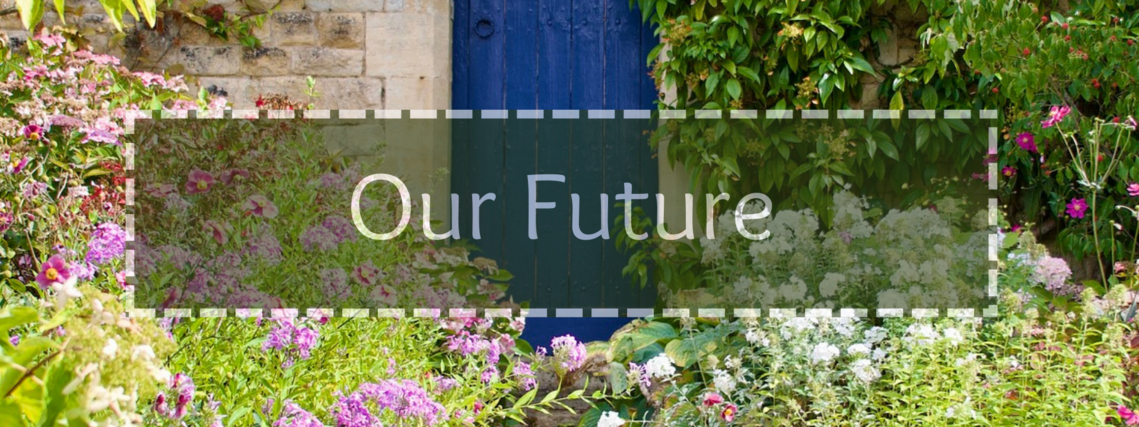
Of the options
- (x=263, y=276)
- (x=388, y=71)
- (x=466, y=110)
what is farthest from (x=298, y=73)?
(x=263, y=276)

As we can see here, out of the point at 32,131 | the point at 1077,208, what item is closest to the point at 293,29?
the point at 32,131

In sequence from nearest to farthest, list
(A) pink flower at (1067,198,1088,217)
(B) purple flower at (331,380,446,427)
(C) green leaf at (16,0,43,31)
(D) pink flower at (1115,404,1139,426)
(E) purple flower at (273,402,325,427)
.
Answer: (C) green leaf at (16,0,43,31), (E) purple flower at (273,402,325,427), (B) purple flower at (331,380,446,427), (D) pink flower at (1115,404,1139,426), (A) pink flower at (1067,198,1088,217)

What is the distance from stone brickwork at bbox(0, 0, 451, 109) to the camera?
416 centimetres

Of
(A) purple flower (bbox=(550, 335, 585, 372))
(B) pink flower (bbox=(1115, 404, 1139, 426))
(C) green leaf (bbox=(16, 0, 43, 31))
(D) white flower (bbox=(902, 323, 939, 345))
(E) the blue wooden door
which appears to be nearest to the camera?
(C) green leaf (bbox=(16, 0, 43, 31))

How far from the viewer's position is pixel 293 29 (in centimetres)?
424

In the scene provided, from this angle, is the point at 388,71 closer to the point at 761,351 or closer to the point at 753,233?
the point at 753,233

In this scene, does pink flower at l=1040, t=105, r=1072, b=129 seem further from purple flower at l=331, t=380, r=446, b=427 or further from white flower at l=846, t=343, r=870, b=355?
purple flower at l=331, t=380, r=446, b=427

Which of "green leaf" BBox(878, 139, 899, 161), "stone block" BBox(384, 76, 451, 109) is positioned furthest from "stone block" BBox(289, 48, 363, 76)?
"green leaf" BBox(878, 139, 899, 161)

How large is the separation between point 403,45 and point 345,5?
311 millimetres

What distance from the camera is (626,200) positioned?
444cm

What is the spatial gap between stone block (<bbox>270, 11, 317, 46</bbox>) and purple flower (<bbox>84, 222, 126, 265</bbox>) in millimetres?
2105

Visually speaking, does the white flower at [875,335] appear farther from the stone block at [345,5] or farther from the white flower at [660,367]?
→ the stone block at [345,5]

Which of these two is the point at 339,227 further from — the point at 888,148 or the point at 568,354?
the point at 888,148

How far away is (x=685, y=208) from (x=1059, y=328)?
66.2 inches
